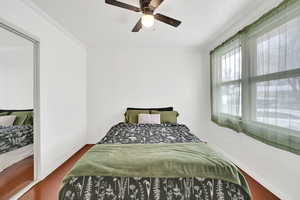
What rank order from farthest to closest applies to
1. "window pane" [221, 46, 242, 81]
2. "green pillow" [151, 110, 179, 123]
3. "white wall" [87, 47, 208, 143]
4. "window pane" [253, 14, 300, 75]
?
"white wall" [87, 47, 208, 143], "green pillow" [151, 110, 179, 123], "window pane" [221, 46, 242, 81], "window pane" [253, 14, 300, 75]

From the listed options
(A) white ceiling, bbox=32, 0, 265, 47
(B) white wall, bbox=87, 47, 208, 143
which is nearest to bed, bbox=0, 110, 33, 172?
(A) white ceiling, bbox=32, 0, 265, 47

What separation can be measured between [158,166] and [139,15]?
219 cm

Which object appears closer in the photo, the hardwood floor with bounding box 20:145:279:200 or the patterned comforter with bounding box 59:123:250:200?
the patterned comforter with bounding box 59:123:250:200

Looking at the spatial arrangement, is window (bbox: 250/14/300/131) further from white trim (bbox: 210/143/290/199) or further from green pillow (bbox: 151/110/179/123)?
green pillow (bbox: 151/110/179/123)

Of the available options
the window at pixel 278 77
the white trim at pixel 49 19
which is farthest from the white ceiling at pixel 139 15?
the window at pixel 278 77

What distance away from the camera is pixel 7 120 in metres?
2.01

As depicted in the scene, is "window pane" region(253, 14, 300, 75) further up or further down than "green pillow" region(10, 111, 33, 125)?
further up

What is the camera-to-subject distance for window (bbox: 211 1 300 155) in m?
1.70

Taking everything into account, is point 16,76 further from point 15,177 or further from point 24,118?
point 15,177

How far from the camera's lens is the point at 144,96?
4.07m

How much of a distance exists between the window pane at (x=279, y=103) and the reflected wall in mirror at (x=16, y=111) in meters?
3.09

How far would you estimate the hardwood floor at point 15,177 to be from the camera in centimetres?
201

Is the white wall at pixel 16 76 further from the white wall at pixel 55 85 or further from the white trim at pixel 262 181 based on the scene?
the white trim at pixel 262 181

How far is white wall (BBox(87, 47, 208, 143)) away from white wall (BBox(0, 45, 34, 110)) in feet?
5.78
